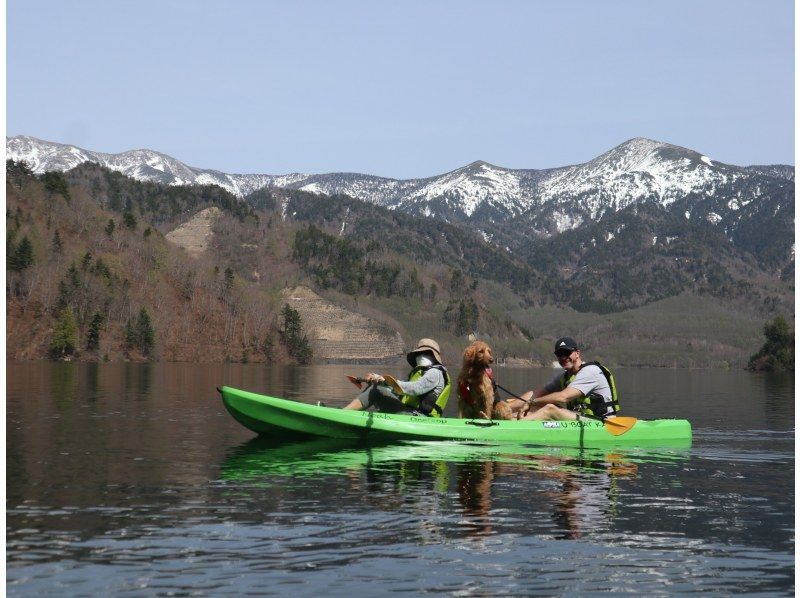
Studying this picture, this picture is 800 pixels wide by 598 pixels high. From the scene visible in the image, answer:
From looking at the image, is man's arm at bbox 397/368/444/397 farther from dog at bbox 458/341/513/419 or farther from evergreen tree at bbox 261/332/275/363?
evergreen tree at bbox 261/332/275/363

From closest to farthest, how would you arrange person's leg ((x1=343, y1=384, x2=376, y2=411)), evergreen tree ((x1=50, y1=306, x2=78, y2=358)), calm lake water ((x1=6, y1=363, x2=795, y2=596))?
calm lake water ((x1=6, y1=363, x2=795, y2=596)) < person's leg ((x1=343, y1=384, x2=376, y2=411)) < evergreen tree ((x1=50, y1=306, x2=78, y2=358))

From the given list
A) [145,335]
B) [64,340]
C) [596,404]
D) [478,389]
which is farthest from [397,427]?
[145,335]

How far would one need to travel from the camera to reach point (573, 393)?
28.9 meters

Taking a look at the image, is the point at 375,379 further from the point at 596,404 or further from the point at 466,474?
the point at 596,404

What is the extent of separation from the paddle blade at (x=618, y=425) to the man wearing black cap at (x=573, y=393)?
21 cm

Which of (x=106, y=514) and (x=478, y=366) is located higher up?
(x=478, y=366)

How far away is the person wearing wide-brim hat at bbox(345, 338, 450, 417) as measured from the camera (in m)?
29.4

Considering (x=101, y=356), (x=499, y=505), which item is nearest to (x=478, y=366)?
(x=499, y=505)

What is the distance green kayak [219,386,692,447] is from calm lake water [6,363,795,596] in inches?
17.1

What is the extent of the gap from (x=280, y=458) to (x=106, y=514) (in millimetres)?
8867

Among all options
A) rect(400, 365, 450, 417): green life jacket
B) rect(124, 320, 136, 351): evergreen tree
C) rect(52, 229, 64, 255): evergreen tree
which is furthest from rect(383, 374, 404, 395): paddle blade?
rect(52, 229, 64, 255): evergreen tree

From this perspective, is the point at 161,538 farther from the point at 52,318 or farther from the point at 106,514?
the point at 52,318

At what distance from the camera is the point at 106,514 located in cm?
1862

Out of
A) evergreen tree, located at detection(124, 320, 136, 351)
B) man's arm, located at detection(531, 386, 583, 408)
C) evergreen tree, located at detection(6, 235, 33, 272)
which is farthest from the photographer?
evergreen tree, located at detection(6, 235, 33, 272)
